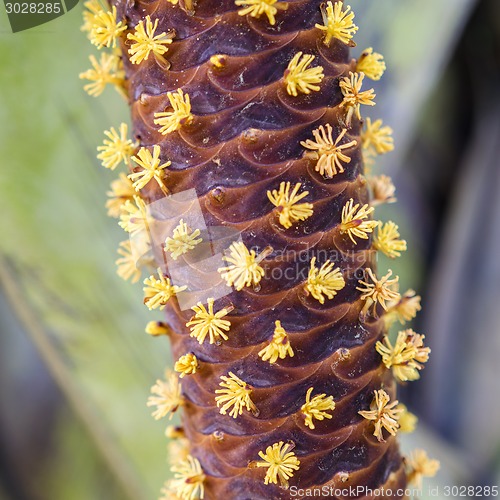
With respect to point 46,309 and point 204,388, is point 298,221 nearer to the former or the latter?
point 204,388

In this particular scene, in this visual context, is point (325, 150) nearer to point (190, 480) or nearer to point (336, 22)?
point (336, 22)

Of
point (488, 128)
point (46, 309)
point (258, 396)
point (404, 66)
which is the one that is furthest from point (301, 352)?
point (488, 128)

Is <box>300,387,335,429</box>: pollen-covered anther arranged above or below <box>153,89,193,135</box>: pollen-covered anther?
below

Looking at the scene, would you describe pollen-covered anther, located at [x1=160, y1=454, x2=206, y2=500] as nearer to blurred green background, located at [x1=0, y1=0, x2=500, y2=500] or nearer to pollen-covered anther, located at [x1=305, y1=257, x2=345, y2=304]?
pollen-covered anther, located at [x1=305, y1=257, x2=345, y2=304]

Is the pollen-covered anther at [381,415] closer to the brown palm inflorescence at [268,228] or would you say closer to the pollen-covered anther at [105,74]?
the brown palm inflorescence at [268,228]

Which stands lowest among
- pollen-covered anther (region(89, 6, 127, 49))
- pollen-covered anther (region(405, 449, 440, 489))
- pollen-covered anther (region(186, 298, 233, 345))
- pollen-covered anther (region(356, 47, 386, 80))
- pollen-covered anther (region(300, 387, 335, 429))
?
pollen-covered anther (region(405, 449, 440, 489))

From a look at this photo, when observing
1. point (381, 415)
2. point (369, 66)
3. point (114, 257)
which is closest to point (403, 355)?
point (381, 415)

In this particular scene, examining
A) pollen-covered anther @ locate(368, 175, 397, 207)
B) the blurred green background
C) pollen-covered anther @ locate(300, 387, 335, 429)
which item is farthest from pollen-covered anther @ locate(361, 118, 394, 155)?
the blurred green background
